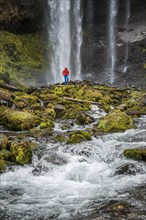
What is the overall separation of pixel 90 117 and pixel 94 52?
2710 centimetres

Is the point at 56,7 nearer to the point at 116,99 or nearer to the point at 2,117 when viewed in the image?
the point at 116,99

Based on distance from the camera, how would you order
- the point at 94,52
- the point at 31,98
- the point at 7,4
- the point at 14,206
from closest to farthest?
the point at 14,206 < the point at 31,98 < the point at 7,4 < the point at 94,52

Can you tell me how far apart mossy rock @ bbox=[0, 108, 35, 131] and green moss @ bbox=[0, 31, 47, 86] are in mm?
17766

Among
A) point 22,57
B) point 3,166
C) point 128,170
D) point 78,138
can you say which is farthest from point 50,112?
point 22,57

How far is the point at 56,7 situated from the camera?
43562mm

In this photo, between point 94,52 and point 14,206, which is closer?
point 14,206

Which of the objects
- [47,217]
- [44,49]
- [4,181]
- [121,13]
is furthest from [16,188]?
[121,13]

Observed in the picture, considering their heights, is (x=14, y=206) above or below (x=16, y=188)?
below

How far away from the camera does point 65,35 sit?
43.7 metres

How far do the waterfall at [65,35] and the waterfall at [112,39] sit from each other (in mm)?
3851

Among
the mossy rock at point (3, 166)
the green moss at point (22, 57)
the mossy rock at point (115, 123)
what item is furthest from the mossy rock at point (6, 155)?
the green moss at point (22, 57)

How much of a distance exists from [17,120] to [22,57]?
75.6 feet

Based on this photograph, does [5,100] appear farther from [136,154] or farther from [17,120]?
[136,154]

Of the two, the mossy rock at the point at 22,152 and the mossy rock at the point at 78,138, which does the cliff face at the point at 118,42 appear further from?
the mossy rock at the point at 22,152
